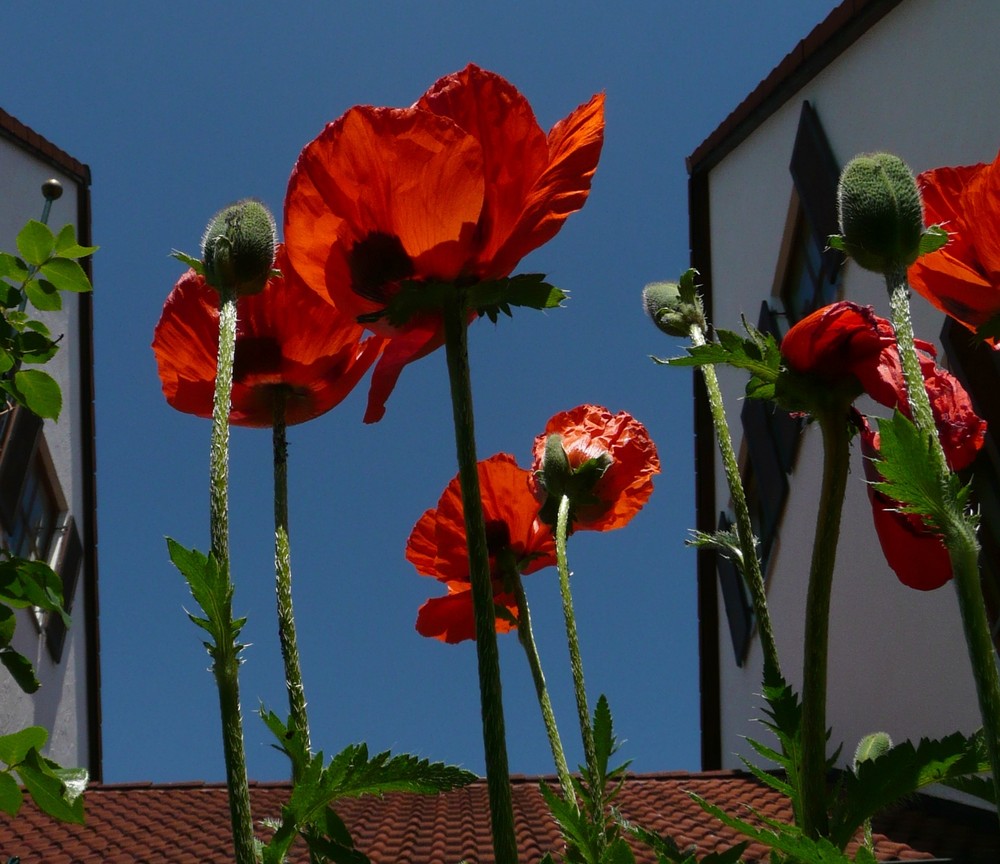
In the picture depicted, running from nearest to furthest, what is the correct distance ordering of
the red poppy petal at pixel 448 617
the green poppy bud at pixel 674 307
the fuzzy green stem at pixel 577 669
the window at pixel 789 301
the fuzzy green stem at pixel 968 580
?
the fuzzy green stem at pixel 968 580
the fuzzy green stem at pixel 577 669
the green poppy bud at pixel 674 307
the red poppy petal at pixel 448 617
the window at pixel 789 301

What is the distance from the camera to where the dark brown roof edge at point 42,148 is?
920 centimetres

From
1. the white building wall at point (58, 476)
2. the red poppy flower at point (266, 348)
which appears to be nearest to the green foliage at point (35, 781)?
the red poppy flower at point (266, 348)

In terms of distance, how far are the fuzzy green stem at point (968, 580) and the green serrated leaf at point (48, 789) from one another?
2.95ft

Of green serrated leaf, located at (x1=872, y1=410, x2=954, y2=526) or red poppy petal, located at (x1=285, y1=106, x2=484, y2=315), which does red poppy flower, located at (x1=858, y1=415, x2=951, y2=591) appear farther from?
red poppy petal, located at (x1=285, y1=106, x2=484, y2=315)

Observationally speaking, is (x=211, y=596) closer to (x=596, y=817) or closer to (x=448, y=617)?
(x=596, y=817)

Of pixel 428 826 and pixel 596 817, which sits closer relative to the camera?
pixel 596 817

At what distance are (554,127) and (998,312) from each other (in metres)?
0.47

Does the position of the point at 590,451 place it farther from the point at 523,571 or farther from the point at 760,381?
the point at 760,381

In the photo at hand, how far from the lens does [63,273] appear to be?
1.60m

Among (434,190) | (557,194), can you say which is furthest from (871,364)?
(434,190)

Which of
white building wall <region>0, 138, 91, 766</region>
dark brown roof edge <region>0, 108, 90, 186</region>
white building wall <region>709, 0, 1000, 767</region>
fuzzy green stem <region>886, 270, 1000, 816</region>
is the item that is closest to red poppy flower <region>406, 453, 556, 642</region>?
fuzzy green stem <region>886, 270, 1000, 816</region>

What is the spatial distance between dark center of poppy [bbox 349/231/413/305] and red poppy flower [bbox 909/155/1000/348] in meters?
0.49

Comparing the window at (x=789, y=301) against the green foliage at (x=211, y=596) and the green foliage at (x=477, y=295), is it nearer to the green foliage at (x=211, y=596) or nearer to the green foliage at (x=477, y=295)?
the green foliage at (x=477, y=295)

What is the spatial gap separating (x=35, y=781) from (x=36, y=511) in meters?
9.86
